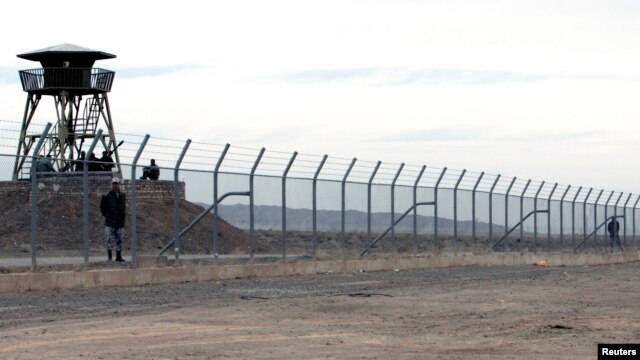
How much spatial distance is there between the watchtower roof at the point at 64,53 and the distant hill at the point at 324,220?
23.0 meters

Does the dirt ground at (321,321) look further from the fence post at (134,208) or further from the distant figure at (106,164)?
the distant figure at (106,164)

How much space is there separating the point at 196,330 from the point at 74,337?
129 cm

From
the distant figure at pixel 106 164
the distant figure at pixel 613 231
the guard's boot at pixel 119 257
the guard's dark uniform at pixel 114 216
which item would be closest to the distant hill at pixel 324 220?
the guard's dark uniform at pixel 114 216

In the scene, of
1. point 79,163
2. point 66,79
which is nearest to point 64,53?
point 66,79

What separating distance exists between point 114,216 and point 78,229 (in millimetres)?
1236

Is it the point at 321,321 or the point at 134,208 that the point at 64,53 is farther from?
the point at 321,321

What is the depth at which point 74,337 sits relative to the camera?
1190 cm

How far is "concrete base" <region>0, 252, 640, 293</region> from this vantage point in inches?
746

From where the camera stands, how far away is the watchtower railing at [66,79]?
49656 millimetres

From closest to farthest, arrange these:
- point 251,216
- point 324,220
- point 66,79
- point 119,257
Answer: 1. point 119,257
2. point 251,216
3. point 324,220
4. point 66,79

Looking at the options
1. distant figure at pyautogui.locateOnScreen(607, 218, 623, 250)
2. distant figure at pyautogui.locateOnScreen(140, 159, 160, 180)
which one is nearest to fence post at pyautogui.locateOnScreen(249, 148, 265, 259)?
distant figure at pyautogui.locateOnScreen(140, 159, 160, 180)

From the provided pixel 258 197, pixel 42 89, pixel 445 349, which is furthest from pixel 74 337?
pixel 42 89

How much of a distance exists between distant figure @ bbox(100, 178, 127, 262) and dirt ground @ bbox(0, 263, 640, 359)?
1.49 m

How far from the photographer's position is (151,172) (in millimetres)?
22047
